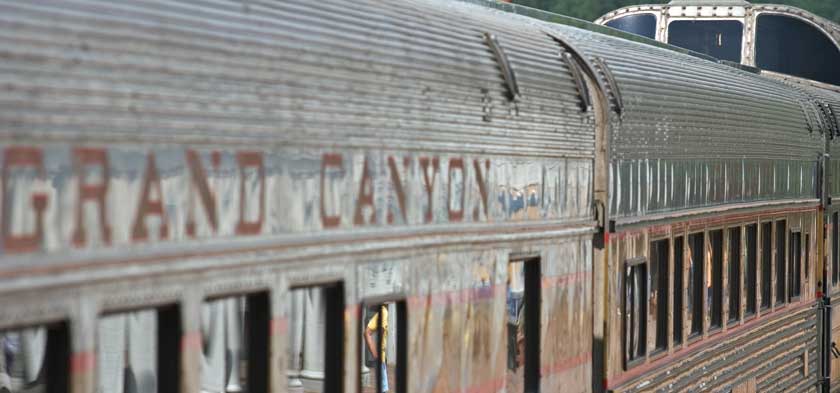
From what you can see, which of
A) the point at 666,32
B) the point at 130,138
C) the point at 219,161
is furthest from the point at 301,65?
the point at 666,32

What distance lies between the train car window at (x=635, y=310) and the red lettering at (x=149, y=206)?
426 centimetres

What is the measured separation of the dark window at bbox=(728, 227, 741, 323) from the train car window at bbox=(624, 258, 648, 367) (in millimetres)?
2401

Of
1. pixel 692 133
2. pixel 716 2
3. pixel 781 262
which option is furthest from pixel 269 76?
pixel 716 2

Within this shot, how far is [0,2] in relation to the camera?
3.09m

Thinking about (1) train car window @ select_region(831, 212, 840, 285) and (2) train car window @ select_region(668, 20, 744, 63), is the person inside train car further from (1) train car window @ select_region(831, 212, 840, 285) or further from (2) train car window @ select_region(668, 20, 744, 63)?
(2) train car window @ select_region(668, 20, 744, 63)

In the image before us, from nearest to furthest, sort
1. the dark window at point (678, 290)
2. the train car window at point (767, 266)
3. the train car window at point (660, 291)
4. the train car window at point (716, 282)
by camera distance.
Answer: the train car window at point (660, 291) < the dark window at point (678, 290) < the train car window at point (716, 282) < the train car window at point (767, 266)

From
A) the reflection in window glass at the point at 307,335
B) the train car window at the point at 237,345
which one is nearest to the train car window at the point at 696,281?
the reflection in window glass at the point at 307,335

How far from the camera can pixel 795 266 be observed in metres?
12.2

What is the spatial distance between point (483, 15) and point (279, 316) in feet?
9.24

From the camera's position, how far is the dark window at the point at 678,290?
28.3ft

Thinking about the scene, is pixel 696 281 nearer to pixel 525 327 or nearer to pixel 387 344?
pixel 525 327

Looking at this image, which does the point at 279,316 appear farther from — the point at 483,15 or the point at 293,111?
the point at 483,15

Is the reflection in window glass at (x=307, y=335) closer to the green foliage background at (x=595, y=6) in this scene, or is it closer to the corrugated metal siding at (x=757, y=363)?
the corrugated metal siding at (x=757, y=363)

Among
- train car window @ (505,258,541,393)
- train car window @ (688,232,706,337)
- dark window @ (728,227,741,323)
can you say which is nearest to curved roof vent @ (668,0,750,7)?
dark window @ (728,227,741,323)
